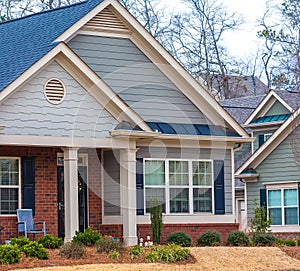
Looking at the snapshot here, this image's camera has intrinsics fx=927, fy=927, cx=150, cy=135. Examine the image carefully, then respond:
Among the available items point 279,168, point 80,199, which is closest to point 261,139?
point 279,168

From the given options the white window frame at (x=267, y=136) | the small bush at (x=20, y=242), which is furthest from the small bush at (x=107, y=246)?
the white window frame at (x=267, y=136)

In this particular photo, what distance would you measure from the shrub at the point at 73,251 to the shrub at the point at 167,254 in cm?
146

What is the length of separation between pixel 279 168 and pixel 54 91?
1254 centimetres

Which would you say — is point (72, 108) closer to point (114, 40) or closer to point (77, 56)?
point (77, 56)

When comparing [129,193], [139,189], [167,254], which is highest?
[139,189]

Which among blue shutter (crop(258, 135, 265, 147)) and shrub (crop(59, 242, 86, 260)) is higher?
blue shutter (crop(258, 135, 265, 147))

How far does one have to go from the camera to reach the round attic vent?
23.7m

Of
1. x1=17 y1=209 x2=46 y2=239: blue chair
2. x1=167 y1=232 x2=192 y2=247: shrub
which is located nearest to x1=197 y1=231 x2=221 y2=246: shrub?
x1=167 y1=232 x2=192 y2=247: shrub

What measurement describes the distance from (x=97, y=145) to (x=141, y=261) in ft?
15.4

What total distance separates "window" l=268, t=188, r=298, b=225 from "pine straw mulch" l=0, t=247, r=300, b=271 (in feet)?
30.8

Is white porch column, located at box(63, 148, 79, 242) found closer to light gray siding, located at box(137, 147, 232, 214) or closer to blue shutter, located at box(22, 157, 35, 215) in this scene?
blue shutter, located at box(22, 157, 35, 215)

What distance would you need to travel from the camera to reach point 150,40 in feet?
88.4

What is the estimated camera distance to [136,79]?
2697cm

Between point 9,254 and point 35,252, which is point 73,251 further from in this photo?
point 9,254
